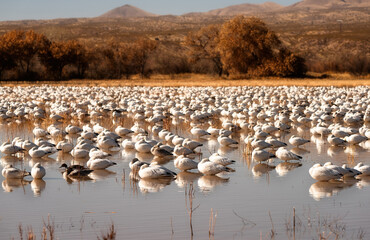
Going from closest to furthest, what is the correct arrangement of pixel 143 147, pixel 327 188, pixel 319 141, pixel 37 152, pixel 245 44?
pixel 327 188, pixel 37 152, pixel 143 147, pixel 319 141, pixel 245 44

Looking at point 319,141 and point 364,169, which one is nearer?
point 364,169

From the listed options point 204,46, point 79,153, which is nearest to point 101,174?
point 79,153

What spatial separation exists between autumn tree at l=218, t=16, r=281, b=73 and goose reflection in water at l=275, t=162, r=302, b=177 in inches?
1492

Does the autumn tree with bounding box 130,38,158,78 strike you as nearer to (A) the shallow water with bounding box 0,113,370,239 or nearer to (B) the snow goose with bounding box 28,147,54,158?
(B) the snow goose with bounding box 28,147,54,158

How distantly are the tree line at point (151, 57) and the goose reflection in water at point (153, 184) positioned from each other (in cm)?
3854

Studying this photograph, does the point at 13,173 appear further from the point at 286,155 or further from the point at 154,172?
the point at 286,155

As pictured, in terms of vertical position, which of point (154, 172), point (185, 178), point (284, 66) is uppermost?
point (154, 172)

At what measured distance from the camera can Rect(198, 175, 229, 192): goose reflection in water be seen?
9203mm

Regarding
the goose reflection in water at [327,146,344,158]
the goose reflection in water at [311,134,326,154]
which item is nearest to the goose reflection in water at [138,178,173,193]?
the goose reflection in water at [327,146,344,158]

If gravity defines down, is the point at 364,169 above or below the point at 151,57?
above

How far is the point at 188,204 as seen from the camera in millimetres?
8219

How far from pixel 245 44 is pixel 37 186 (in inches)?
1587

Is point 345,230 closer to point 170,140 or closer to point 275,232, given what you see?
point 275,232

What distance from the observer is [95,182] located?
9.80 m
